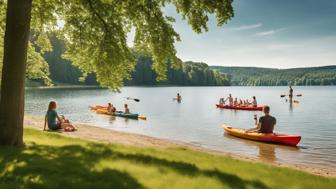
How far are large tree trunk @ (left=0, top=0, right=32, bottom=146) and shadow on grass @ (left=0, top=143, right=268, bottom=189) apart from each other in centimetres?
76

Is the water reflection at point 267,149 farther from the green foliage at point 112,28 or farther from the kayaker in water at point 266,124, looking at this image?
the green foliage at point 112,28

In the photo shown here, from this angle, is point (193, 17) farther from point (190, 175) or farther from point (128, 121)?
point (128, 121)

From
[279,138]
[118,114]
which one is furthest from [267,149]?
[118,114]

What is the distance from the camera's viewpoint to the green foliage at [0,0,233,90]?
1436cm

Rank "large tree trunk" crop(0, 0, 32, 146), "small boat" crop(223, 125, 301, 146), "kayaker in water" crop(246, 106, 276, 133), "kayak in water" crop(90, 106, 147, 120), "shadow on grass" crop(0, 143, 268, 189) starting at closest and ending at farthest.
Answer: "shadow on grass" crop(0, 143, 268, 189), "large tree trunk" crop(0, 0, 32, 146), "kayaker in water" crop(246, 106, 276, 133), "small boat" crop(223, 125, 301, 146), "kayak in water" crop(90, 106, 147, 120)

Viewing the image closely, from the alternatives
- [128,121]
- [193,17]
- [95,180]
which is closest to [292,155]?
[193,17]

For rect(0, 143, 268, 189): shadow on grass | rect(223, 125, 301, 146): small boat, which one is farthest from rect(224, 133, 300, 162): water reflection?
rect(0, 143, 268, 189): shadow on grass

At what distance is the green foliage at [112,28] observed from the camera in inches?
565

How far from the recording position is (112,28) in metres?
14.9

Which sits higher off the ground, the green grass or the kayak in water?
the green grass

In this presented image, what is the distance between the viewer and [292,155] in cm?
2305

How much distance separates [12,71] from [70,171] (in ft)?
13.6

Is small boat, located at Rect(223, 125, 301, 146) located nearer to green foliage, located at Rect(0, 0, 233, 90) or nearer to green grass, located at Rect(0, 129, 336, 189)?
green foliage, located at Rect(0, 0, 233, 90)

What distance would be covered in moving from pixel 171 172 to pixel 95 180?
88.7 inches
